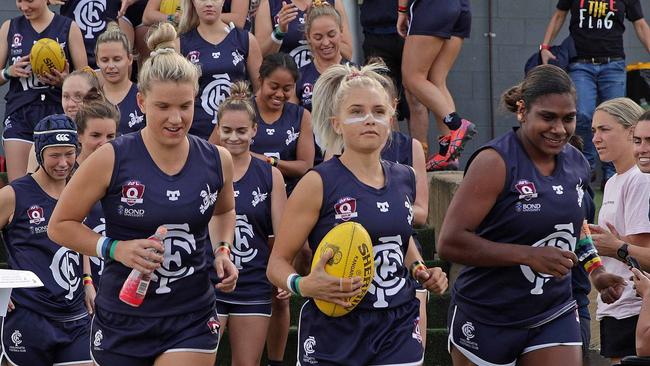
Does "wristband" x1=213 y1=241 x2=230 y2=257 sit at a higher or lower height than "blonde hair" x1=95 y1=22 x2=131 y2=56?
lower

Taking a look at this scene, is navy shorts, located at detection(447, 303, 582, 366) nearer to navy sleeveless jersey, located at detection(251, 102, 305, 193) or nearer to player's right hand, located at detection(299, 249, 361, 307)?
player's right hand, located at detection(299, 249, 361, 307)

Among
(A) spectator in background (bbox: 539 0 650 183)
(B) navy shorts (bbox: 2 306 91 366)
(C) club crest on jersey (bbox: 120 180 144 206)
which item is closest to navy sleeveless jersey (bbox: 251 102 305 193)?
(B) navy shorts (bbox: 2 306 91 366)

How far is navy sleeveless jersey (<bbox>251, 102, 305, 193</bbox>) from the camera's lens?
25.0 ft

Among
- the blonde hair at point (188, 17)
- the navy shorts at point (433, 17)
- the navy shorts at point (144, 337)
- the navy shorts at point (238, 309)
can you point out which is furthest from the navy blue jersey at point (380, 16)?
the navy shorts at point (144, 337)

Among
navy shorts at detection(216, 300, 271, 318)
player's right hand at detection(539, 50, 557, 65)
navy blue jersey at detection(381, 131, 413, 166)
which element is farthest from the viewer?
player's right hand at detection(539, 50, 557, 65)

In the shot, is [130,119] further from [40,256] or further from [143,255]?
[143,255]

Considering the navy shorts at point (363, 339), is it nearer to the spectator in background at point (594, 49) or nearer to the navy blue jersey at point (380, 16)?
the navy blue jersey at point (380, 16)

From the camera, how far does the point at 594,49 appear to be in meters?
10.4

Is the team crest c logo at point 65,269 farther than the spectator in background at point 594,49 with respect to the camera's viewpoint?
No

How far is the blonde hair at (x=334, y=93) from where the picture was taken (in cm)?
516

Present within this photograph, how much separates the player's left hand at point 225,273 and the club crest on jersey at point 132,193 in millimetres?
488

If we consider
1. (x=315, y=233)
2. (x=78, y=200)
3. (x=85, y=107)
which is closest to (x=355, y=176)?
(x=315, y=233)

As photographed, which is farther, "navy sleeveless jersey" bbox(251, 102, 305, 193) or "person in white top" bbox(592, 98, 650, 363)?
"navy sleeveless jersey" bbox(251, 102, 305, 193)

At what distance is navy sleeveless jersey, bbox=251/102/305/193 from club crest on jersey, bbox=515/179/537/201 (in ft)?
8.76
